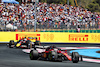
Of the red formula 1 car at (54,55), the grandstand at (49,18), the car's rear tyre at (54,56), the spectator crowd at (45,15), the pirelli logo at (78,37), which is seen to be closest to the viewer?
the red formula 1 car at (54,55)

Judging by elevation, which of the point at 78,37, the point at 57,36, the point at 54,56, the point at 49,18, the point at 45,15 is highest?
the point at 45,15

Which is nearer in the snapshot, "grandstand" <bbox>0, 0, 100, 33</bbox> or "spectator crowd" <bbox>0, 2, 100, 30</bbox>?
"grandstand" <bbox>0, 0, 100, 33</bbox>

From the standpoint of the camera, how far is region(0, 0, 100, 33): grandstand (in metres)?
32.3

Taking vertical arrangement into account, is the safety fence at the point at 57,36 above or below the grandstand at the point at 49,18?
below

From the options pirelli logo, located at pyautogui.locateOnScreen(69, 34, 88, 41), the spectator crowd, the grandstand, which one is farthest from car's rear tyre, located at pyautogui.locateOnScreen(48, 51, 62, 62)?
the spectator crowd

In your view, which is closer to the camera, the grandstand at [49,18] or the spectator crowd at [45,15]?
the grandstand at [49,18]

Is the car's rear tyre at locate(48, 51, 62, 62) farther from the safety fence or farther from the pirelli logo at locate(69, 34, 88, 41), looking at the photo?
the pirelli logo at locate(69, 34, 88, 41)

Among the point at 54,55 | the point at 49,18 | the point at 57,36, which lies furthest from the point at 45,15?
the point at 54,55

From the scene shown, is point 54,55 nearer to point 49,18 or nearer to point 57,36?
point 57,36

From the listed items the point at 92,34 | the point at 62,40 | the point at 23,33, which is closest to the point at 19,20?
the point at 23,33

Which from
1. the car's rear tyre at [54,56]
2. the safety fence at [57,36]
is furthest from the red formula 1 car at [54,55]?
the safety fence at [57,36]

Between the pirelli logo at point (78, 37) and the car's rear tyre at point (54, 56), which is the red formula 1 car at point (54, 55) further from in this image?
the pirelli logo at point (78, 37)

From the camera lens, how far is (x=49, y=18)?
131 ft

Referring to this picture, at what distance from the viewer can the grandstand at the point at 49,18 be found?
32.3 m
